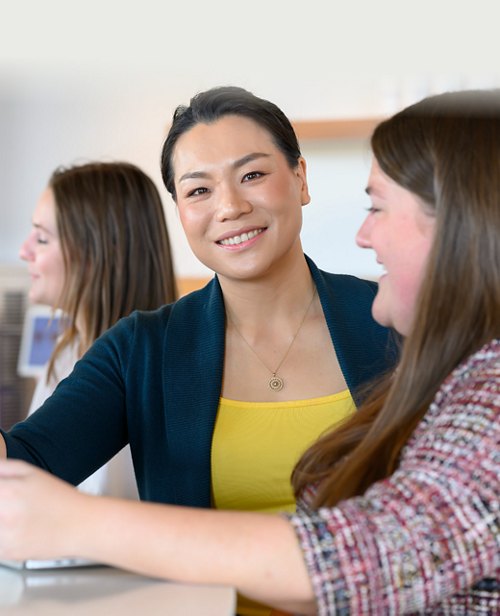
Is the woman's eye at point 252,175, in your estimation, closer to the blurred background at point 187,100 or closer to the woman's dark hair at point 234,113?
the woman's dark hair at point 234,113

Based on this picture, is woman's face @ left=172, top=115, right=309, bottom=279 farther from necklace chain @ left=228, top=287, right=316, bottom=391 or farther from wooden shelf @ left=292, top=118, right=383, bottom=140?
wooden shelf @ left=292, top=118, right=383, bottom=140

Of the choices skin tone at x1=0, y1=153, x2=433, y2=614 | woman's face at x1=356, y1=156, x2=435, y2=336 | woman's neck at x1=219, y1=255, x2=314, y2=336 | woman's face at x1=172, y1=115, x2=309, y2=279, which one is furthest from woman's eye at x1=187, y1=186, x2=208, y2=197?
skin tone at x1=0, y1=153, x2=433, y2=614

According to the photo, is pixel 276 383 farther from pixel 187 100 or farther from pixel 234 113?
pixel 187 100

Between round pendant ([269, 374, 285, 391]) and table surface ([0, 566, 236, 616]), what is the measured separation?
0.72 m

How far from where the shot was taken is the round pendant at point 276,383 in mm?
1630

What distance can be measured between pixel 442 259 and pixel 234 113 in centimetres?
81

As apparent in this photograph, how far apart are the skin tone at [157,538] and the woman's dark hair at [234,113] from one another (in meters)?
0.93

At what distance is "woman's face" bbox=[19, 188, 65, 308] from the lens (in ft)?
7.20

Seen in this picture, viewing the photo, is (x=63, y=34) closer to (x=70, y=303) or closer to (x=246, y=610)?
(x=70, y=303)

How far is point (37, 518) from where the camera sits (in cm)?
86

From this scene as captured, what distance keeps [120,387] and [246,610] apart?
0.42m

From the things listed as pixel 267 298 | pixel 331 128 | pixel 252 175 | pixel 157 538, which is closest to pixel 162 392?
pixel 267 298

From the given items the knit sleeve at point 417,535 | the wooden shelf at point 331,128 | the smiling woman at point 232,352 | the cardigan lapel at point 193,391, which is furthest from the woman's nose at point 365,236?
the wooden shelf at point 331,128

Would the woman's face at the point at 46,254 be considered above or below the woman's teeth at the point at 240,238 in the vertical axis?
below
